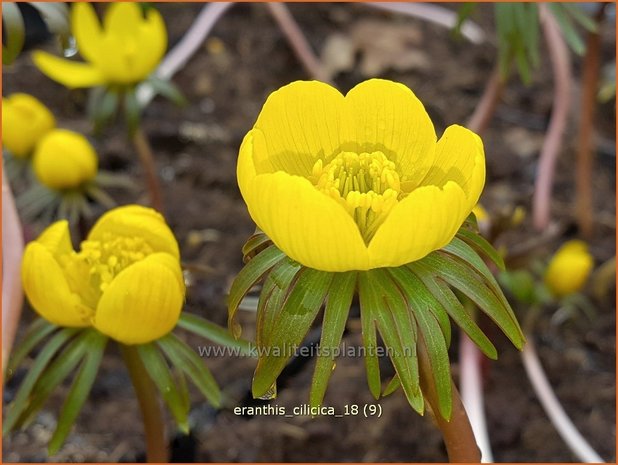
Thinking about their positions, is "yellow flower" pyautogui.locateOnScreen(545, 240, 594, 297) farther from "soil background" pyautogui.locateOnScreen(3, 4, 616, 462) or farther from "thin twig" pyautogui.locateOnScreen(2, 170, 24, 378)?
"thin twig" pyautogui.locateOnScreen(2, 170, 24, 378)

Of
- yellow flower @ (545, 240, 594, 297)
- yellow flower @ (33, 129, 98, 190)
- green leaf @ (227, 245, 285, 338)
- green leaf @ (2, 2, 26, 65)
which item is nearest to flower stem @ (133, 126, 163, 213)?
yellow flower @ (33, 129, 98, 190)

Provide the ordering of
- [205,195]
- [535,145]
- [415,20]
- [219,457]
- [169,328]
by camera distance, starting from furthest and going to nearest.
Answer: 1. [415,20]
2. [535,145]
3. [205,195]
4. [219,457]
5. [169,328]

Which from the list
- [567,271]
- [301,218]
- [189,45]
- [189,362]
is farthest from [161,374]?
[189,45]

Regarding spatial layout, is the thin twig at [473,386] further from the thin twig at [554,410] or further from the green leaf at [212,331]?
the green leaf at [212,331]

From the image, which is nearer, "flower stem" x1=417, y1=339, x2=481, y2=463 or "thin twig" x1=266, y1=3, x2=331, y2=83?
"flower stem" x1=417, y1=339, x2=481, y2=463

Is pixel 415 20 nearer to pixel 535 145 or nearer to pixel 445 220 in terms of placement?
pixel 535 145

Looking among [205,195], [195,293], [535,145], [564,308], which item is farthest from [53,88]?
[564,308]
